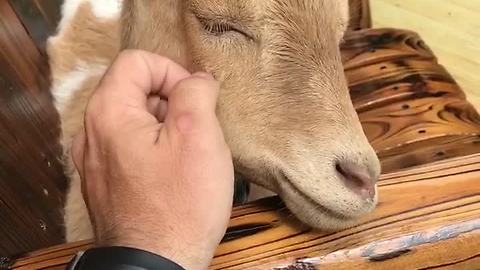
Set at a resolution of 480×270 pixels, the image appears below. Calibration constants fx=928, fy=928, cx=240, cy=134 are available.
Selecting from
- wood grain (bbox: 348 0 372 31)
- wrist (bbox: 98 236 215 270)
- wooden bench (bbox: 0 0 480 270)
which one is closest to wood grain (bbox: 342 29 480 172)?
wooden bench (bbox: 0 0 480 270)

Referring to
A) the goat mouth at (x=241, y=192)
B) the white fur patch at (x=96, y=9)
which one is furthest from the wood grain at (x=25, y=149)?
the goat mouth at (x=241, y=192)

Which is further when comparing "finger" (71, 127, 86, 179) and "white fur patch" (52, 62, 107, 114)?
"white fur patch" (52, 62, 107, 114)

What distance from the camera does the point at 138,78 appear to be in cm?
123

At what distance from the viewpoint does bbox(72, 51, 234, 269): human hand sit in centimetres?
110

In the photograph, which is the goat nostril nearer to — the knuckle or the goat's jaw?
the goat's jaw

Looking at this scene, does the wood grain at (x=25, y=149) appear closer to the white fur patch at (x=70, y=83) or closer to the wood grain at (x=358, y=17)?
the white fur patch at (x=70, y=83)

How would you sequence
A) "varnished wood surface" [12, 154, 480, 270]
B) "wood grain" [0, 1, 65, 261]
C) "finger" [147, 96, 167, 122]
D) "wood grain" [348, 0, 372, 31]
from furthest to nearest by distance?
1. "wood grain" [348, 0, 372, 31]
2. "wood grain" [0, 1, 65, 261]
3. "finger" [147, 96, 167, 122]
4. "varnished wood surface" [12, 154, 480, 270]

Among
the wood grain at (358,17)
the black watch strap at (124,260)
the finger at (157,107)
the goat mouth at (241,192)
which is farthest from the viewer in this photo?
the wood grain at (358,17)

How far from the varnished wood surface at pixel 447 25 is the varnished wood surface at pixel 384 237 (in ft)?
5.54

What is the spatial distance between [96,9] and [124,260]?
1.14 metres

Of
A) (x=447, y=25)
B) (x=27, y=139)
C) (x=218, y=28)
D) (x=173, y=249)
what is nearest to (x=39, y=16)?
(x=27, y=139)

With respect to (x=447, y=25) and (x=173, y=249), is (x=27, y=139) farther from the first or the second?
(x=447, y=25)

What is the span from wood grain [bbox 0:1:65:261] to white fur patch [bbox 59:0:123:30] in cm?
13

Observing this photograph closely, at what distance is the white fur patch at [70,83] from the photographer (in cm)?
201
